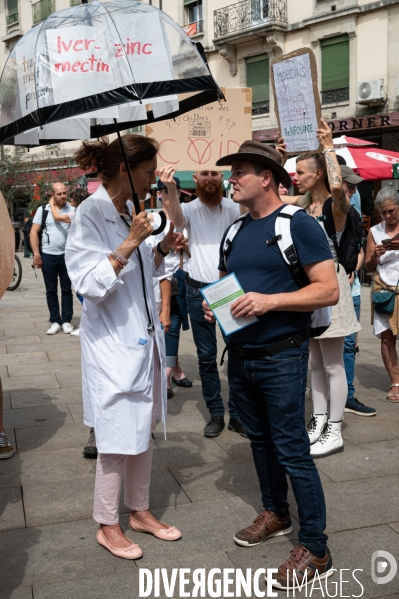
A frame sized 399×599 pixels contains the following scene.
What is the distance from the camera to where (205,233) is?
524 cm

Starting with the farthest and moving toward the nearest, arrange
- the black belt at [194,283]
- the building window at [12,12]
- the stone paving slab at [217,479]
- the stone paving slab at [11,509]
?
the building window at [12,12] < the black belt at [194,283] < the stone paving slab at [217,479] < the stone paving slab at [11,509]

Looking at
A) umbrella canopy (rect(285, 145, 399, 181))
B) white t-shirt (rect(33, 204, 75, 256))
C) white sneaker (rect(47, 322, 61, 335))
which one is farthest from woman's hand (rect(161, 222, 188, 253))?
umbrella canopy (rect(285, 145, 399, 181))

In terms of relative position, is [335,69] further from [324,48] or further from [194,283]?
[194,283]

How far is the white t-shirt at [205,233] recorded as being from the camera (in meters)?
5.20

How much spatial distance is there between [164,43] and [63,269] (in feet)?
21.1

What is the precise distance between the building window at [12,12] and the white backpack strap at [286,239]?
132ft

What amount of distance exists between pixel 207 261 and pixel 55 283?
4.78 m

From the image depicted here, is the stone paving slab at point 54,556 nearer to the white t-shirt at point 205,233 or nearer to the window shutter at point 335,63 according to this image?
the white t-shirt at point 205,233

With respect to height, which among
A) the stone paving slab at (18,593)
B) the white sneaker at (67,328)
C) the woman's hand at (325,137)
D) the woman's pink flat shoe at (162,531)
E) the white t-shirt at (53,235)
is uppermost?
the woman's hand at (325,137)

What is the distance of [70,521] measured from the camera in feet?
12.2

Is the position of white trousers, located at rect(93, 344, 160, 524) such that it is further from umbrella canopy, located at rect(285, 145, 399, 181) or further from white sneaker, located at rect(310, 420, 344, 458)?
umbrella canopy, located at rect(285, 145, 399, 181)

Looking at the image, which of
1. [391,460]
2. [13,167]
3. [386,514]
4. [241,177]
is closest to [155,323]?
[241,177]

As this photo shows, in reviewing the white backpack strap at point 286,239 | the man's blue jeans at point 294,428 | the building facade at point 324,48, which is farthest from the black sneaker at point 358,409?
the building facade at point 324,48

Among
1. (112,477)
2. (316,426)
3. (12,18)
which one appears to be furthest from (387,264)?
(12,18)
